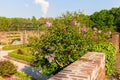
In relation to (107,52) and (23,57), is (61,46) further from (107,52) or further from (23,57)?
(23,57)

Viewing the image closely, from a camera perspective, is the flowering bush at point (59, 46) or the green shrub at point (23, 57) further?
the green shrub at point (23, 57)

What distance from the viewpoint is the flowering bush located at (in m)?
6.66

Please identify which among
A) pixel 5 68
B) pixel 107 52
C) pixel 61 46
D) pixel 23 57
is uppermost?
pixel 61 46

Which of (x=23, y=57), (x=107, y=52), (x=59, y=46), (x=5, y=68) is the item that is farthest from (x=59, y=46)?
(x=23, y=57)

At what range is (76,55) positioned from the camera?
21.9 ft

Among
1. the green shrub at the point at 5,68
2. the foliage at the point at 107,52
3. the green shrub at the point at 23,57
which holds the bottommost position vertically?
the green shrub at the point at 23,57

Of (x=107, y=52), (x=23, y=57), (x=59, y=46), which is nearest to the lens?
(x=59, y=46)

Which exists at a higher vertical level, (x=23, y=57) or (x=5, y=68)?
(x=5, y=68)

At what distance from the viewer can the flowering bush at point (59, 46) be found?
6.66 meters

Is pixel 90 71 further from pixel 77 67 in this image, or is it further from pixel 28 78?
pixel 28 78

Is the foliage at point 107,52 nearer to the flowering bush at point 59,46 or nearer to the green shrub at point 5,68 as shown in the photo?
the flowering bush at point 59,46

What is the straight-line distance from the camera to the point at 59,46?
6656mm

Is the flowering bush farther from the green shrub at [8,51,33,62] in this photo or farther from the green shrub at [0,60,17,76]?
the green shrub at [8,51,33,62]

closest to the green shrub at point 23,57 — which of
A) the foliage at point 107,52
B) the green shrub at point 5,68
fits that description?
the green shrub at point 5,68
